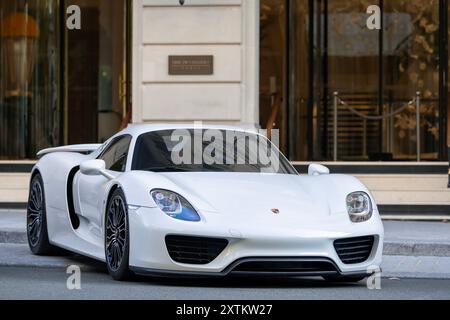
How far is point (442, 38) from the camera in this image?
1705cm

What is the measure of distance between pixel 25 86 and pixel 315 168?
351 inches

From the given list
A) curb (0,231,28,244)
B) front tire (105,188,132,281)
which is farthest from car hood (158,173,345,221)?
curb (0,231,28,244)

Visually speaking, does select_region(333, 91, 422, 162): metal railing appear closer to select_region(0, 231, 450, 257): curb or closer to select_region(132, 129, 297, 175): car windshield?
select_region(0, 231, 450, 257): curb

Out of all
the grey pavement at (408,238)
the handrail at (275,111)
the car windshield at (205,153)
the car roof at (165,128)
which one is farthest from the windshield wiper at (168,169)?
the handrail at (275,111)

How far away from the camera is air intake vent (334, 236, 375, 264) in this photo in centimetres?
870

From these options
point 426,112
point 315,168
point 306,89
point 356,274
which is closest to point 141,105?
point 306,89

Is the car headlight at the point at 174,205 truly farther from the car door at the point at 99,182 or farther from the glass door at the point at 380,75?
the glass door at the point at 380,75

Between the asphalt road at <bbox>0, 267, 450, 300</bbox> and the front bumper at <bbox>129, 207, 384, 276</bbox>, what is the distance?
159mm

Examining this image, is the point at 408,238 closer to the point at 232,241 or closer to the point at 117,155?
the point at 117,155

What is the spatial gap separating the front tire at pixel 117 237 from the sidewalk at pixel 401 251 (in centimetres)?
125

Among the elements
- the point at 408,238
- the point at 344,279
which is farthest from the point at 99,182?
the point at 408,238
